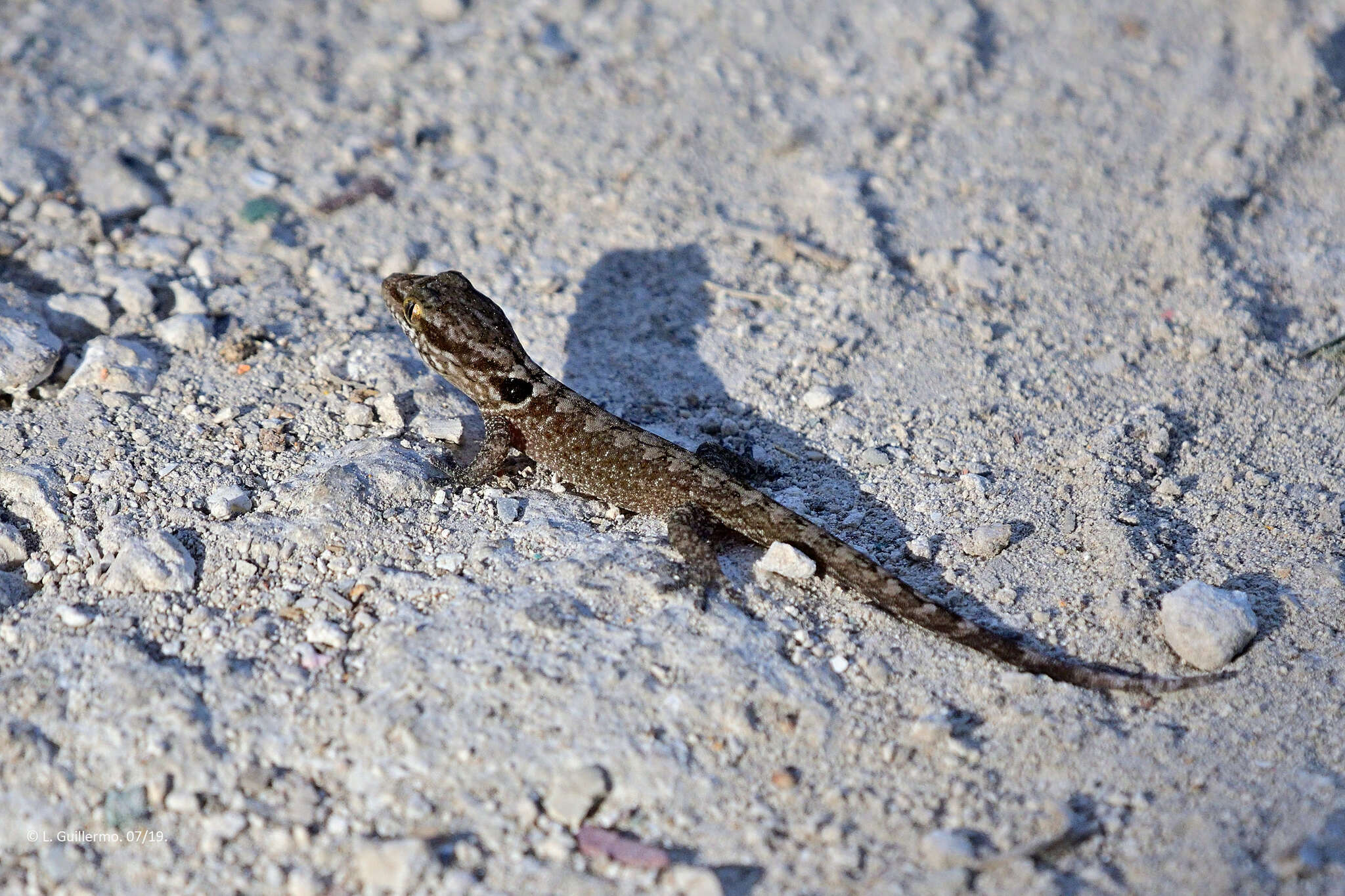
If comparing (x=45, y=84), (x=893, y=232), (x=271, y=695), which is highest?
(x=893, y=232)

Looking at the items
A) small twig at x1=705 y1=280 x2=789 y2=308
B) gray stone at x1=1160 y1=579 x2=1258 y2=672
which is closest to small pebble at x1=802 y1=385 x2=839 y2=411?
small twig at x1=705 y1=280 x2=789 y2=308

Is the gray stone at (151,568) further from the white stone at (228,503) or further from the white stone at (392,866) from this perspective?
the white stone at (392,866)

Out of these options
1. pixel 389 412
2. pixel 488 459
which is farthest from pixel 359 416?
pixel 488 459

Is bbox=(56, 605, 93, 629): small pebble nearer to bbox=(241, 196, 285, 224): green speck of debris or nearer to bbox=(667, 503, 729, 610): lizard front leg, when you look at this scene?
bbox=(667, 503, 729, 610): lizard front leg

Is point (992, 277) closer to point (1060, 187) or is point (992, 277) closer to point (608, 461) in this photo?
point (1060, 187)

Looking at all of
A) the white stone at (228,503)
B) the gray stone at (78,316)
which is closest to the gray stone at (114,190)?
the gray stone at (78,316)

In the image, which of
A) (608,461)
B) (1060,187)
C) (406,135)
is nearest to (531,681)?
(608,461)

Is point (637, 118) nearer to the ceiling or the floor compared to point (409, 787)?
nearer to the ceiling
